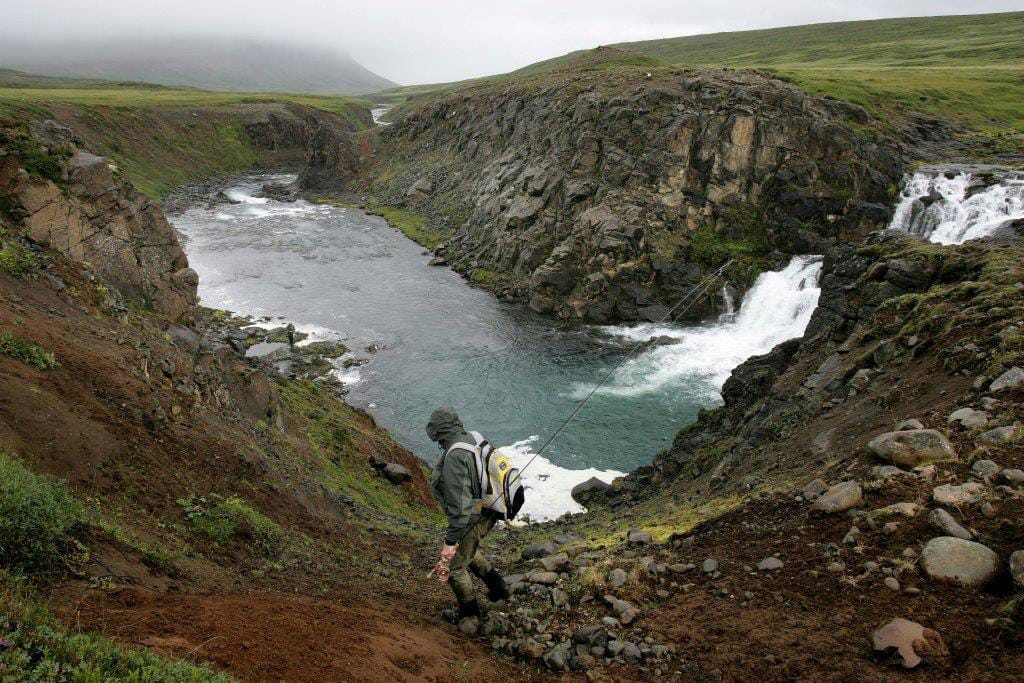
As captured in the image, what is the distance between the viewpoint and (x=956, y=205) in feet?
128

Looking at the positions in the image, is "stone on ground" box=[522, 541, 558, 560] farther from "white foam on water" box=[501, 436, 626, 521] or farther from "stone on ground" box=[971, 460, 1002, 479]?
"white foam on water" box=[501, 436, 626, 521]

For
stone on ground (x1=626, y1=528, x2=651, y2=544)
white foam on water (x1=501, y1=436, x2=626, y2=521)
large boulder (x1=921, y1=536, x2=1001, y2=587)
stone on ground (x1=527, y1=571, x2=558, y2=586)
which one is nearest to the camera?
large boulder (x1=921, y1=536, x2=1001, y2=587)

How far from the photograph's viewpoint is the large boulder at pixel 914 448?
9164 millimetres

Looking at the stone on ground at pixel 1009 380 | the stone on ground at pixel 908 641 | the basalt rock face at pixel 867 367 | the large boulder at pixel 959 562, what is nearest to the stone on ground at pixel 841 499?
the basalt rock face at pixel 867 367

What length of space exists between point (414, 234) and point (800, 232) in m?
Result: 35.3

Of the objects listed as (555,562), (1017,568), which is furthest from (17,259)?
(1017,568)

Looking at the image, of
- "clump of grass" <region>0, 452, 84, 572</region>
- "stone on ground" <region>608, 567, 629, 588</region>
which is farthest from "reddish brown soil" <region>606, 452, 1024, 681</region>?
"clump of grass" <region>0, 452, 84, 572</region>

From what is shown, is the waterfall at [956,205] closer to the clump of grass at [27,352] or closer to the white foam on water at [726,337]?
the white foam on water at [726,337]

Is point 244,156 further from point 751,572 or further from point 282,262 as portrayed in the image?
point 751,572

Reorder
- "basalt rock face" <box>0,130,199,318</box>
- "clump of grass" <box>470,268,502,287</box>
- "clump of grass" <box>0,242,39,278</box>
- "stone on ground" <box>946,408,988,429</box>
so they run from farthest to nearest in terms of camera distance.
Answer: "clump of grass" <box>470,268,502,287</box>, "basalt rock face" <box>0,130,199,318</box>, "clump of grass" <box>0,242,39,278</box>, "stone on ground" <box>946,408,988,429</box>

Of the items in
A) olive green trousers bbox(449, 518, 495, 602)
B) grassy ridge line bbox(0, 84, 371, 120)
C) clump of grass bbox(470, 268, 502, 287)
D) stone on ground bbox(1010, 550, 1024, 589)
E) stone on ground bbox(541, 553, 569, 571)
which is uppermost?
grassy ridge line bbox(0, 84, 371, 120)

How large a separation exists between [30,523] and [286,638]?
278 cm

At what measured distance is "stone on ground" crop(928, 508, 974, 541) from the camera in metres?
7.38

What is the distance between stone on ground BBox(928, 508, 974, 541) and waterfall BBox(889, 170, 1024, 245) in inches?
1341
